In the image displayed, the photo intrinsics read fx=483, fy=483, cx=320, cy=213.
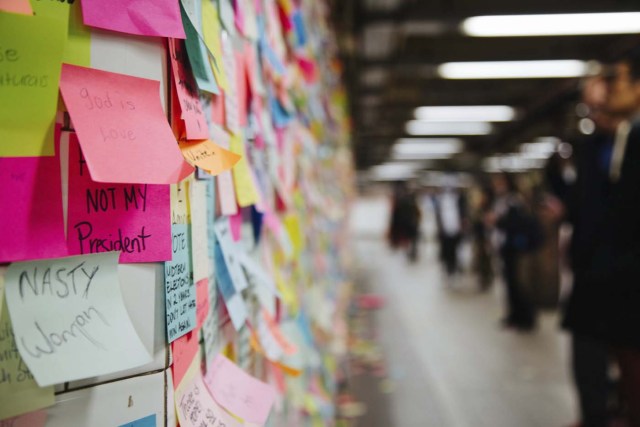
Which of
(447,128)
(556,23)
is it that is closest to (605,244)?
(556,23)

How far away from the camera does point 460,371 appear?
3.00 meters

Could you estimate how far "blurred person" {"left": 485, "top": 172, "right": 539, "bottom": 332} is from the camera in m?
3.97

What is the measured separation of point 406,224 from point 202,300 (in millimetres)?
9411

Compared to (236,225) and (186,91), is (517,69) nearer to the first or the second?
(236,225)

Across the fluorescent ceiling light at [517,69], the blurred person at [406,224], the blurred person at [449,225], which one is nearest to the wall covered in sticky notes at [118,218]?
the fluorescent ceiling light at [517,69]

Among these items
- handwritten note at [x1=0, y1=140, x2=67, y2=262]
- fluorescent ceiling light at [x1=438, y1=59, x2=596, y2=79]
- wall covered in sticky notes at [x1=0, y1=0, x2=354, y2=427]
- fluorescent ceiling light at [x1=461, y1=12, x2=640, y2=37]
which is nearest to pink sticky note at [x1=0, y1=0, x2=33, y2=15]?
wall covered in sticky notes at [x1=0, y1=0, x2=354, y2=427]

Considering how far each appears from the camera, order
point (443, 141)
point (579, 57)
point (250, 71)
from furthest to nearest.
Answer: point (443, 141) → point (579, 57) → point (250, 71)

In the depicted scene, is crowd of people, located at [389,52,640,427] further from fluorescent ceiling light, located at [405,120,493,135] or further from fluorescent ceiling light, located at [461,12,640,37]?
fluorescent ceiling light, located at [405,120,493,135]

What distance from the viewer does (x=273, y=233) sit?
928 mm

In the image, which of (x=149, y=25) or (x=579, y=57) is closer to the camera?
(x=149, y=25)

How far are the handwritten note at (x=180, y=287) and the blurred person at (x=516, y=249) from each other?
12.8 ft

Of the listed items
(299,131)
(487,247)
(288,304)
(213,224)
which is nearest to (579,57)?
(487,247)

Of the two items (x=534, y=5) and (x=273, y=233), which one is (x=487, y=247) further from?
(x=273, y=233)

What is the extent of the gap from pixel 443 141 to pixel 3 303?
407 inches
